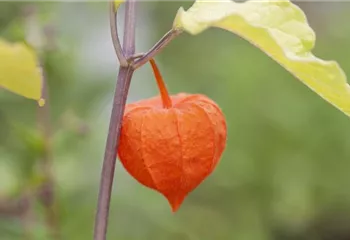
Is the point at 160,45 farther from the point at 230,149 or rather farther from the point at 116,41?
the point at 230,149

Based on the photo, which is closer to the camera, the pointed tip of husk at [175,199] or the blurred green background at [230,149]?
the pointed tip of husk at [175,199]

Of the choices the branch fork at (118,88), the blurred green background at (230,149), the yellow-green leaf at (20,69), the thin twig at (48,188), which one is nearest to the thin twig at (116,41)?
the branch fork at (118,88)

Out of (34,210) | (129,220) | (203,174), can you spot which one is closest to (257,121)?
(129,220)

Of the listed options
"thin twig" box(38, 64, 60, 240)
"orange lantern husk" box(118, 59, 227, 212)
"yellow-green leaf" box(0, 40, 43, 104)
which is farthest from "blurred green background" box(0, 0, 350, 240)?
"yellow-green leaf" box(0, 40, 43, 104)

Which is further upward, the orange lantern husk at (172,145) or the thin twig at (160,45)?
the thin twig at (160,45)

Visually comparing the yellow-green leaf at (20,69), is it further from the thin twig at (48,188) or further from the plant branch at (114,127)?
the thin twig at (48,188)

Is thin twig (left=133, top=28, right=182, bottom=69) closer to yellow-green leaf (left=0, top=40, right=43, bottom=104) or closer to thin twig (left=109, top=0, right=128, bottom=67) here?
thin twig (left=109, top=0, right=128, bottom=67)

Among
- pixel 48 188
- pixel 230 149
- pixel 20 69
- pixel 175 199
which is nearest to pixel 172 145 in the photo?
pixel 175 199
